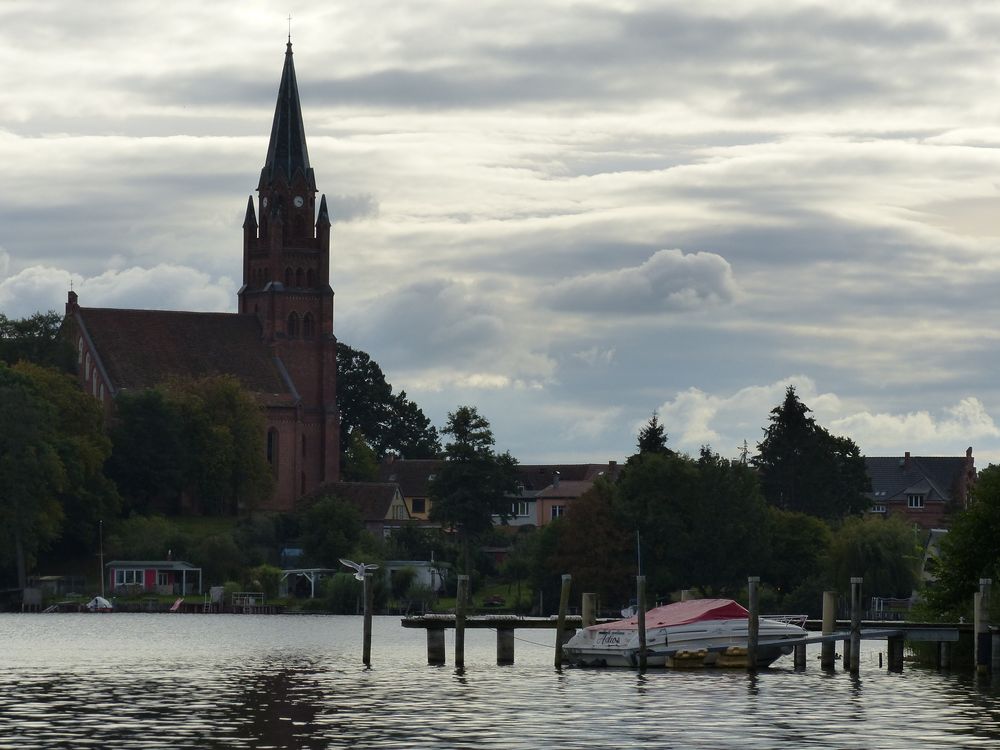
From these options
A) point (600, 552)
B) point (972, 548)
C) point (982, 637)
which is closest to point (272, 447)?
point (600, 552)

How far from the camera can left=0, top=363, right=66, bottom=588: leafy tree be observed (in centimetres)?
14912

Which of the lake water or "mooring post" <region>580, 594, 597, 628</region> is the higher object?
"mooring post" <region>580, 594, 597, 628</region>

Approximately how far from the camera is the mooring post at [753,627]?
67750 millimetres

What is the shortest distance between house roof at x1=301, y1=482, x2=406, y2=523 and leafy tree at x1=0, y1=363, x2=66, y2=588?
108ft

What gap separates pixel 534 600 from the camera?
145 meters

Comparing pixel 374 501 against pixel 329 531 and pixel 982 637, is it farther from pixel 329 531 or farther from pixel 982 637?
pixel 982 637

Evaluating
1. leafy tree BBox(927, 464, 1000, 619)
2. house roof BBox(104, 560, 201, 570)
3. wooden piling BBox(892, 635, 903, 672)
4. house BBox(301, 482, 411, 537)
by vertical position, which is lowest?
wooden piling BBox(892, 635, 903, 672)

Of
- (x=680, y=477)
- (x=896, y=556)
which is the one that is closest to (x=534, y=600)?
(x=680, y=477)

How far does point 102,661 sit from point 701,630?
899 inches

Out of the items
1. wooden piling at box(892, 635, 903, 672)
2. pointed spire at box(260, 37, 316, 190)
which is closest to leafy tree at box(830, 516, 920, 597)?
wooden piling at box(892, 635, 903, 672)

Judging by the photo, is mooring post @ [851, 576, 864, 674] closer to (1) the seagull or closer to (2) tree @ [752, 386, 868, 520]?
(1) the seagull

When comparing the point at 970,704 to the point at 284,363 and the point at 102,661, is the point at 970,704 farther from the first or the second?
the point at 284,363

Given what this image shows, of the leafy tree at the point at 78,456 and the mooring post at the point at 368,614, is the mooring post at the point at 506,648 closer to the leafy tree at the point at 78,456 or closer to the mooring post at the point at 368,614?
the mooring post at the point at 368,614

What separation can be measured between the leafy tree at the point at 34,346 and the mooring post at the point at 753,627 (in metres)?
121
